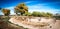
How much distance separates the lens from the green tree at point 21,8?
187cm

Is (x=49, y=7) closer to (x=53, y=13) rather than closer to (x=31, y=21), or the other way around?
(x=53, y=13)

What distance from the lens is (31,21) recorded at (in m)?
1.86

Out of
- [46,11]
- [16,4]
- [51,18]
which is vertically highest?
[16,4]

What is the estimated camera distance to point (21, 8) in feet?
6.18

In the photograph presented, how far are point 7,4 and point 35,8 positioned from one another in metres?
0.47

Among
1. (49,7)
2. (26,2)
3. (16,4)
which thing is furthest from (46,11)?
(16,4)

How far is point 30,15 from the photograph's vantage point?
74.3 inches

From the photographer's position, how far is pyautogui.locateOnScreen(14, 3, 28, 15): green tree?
1870mm

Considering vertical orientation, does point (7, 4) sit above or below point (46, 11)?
above

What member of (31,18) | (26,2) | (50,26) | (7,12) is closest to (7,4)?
(7,12)

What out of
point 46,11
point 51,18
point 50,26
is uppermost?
point 46,11

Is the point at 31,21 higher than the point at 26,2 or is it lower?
lower

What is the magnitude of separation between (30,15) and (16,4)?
291mm

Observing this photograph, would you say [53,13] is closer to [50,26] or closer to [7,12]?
[50,26]
